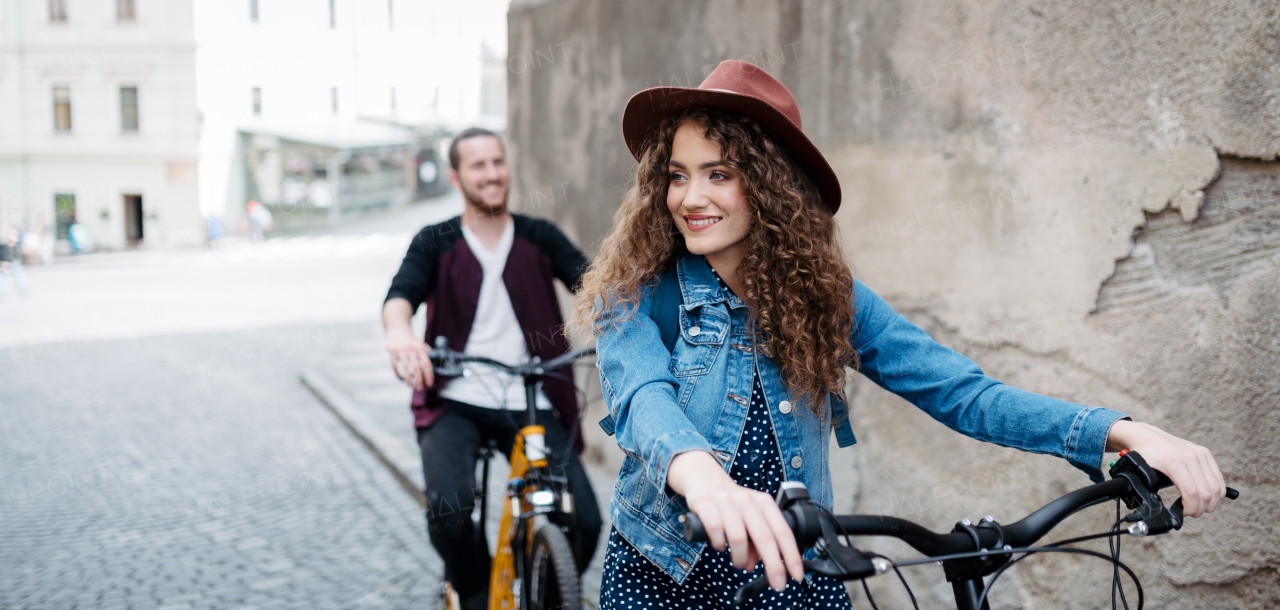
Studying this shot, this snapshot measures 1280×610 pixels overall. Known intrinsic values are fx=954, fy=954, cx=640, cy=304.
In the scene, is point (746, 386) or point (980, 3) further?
point (980, 3)

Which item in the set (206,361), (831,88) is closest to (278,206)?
(206,361)

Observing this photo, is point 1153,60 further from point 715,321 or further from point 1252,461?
point 715,321

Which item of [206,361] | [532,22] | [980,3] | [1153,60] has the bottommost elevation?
[206,361]

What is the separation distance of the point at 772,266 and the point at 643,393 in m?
0.44

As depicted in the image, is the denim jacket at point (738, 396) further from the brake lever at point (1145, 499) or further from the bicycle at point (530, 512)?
the bicycle at point (530, 512)

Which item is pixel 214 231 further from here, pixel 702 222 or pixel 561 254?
pixel 702 222

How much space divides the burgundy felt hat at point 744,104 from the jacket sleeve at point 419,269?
5.14 feet

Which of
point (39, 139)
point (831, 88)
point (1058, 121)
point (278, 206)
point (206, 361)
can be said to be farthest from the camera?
point (278, 206)

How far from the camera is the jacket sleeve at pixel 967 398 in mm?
1618

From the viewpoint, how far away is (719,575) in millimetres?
1789

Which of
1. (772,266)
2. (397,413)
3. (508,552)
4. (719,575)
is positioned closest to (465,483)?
(508,552)

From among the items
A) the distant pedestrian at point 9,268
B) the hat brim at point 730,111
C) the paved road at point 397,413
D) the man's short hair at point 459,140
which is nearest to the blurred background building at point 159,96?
the distant pedestrian at point 9,268

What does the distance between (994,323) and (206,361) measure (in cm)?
949

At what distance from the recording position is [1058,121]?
→ 9.56 ft
